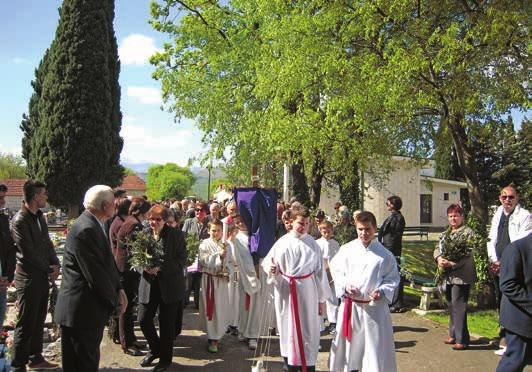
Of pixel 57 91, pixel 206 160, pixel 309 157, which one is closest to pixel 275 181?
pixel 206 160

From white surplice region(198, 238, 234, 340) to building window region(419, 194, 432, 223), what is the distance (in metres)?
33.9

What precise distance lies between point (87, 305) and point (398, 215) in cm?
687

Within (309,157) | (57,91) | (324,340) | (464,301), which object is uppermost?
(57,91)

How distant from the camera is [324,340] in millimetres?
8164

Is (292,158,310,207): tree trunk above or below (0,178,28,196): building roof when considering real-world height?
below

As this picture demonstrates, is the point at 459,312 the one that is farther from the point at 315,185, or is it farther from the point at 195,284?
the point at 315,185

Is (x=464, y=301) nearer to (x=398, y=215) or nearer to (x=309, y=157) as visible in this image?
(x=398, y=215)

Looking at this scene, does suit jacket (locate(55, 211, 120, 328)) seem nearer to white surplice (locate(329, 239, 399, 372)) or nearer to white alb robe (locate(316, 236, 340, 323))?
white surplice (locate(329, 239, 399, 372))

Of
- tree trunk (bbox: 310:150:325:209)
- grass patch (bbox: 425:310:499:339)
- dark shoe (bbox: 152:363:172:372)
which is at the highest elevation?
tree trunk (bbox: 310:150:325:209)

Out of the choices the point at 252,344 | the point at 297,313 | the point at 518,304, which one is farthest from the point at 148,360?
the point at 518,304

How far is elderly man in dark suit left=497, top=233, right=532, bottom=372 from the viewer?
4621 millimetres

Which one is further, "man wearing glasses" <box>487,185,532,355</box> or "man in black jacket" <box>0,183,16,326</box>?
"man wearing glasses" <box>487,185,532,355</box>

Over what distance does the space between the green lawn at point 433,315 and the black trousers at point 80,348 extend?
5.98 metres

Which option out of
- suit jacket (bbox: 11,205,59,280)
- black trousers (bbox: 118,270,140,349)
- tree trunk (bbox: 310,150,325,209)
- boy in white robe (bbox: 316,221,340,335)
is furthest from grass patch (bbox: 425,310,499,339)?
tree trunk (bbox: 310,150,325,209)
